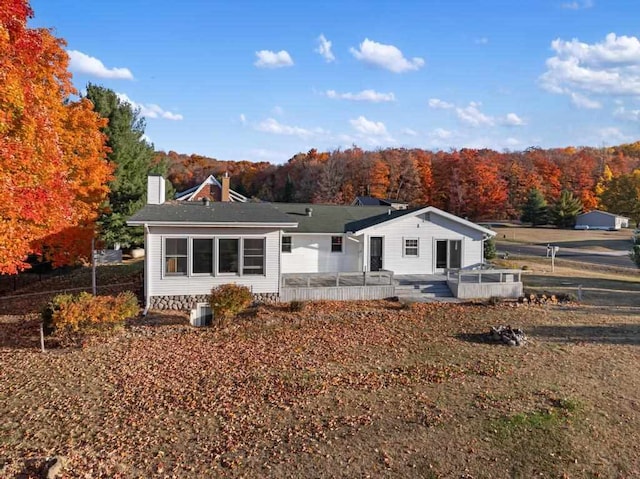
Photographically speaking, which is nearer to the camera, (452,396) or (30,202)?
(452,396)

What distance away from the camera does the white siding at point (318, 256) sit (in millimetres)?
23969

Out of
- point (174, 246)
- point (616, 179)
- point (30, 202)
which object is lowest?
point (174, 246)

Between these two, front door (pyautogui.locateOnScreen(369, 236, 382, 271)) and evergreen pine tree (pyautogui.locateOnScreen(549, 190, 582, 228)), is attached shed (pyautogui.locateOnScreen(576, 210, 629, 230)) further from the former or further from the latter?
front door (pyautogui.locateOnScreen(369, 236, 382, 271))

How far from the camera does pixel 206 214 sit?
18938mm

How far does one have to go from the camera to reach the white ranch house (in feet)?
59.2

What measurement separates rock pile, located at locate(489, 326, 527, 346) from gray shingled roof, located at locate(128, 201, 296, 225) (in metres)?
9.02

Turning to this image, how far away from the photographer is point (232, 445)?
815cm

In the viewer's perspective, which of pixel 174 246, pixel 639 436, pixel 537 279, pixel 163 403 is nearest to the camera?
pixel 639 436

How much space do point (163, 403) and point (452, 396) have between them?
6.76 metres

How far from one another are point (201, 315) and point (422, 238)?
43.8ft

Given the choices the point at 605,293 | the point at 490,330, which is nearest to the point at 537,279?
the point at 605,293

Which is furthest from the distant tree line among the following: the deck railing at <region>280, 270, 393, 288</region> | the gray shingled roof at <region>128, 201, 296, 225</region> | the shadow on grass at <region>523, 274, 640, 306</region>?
the gray shingled roof at <region>128, 201, 296, 225</region>

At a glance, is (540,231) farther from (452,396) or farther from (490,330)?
(452,396)

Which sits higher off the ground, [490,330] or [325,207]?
[325,207]
